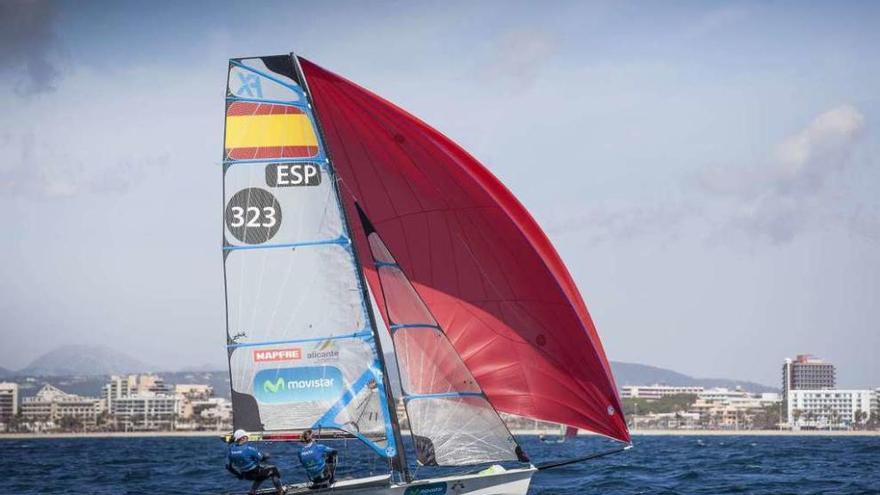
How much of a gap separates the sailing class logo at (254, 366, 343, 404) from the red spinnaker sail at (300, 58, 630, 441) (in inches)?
81.6

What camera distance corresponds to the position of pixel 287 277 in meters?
19.2

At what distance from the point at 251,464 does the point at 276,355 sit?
1.65m

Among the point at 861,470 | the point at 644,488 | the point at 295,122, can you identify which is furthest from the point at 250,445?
the point at 861,470

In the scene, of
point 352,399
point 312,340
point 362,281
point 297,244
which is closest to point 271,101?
point 297,244

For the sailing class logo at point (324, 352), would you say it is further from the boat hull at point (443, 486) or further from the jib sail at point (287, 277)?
the boat hull at point (443, 486)

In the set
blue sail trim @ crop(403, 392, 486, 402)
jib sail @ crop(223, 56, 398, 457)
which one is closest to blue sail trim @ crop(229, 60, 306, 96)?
jib sail @ crop(223, 56, 398, 457)

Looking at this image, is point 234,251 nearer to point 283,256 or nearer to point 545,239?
point 283,256

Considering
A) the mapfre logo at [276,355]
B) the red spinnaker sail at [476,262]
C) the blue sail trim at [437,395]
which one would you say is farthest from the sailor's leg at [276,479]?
the red spinnaker sail at [476,262]

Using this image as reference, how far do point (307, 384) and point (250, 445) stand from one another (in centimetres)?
124

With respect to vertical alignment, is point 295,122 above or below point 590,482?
above

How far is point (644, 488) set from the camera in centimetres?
2875

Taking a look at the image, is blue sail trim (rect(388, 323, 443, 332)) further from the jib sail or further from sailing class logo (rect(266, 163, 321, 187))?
sailing class logo (rect(266, 163, 321, 187))

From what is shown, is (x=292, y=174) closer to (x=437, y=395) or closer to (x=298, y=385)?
(x=298, y=385)

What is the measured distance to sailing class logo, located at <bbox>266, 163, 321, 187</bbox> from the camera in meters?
19.3
